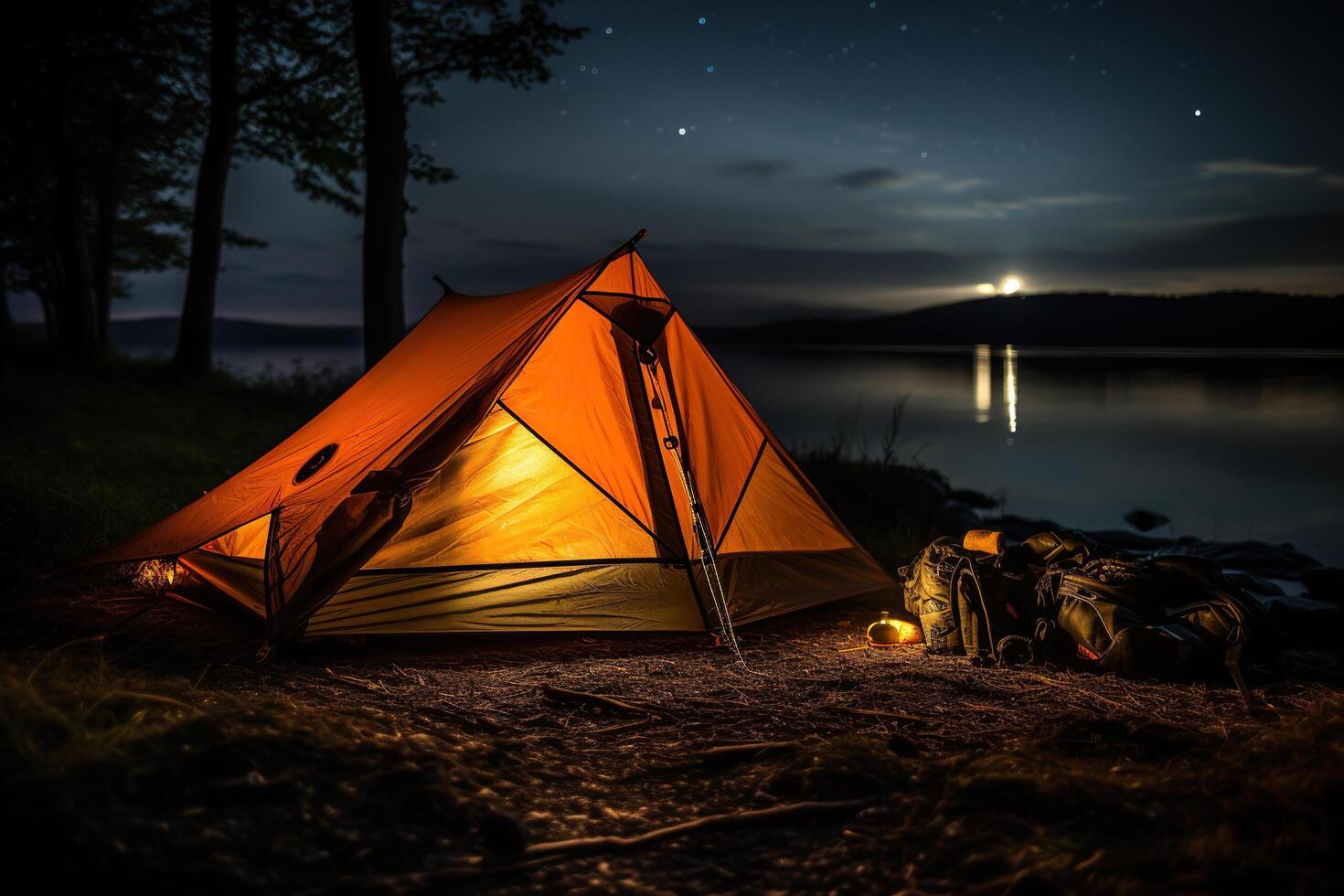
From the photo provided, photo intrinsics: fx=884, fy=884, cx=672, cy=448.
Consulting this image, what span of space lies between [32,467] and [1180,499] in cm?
1434

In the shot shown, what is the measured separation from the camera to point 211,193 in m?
12.9

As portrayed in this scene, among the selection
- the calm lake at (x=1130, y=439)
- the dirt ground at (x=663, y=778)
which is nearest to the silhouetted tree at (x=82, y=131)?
the calm lake at (x=1130, y=439)

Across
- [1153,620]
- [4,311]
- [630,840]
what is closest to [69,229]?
[4,311]

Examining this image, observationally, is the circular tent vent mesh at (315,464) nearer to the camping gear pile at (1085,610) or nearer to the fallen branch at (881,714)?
the fallen branch at (881,714)

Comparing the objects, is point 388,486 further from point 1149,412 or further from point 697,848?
point 1149,412

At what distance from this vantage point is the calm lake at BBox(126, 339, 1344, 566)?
12656 mm

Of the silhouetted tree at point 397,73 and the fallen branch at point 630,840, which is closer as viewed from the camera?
the fallen branch at point 630,840

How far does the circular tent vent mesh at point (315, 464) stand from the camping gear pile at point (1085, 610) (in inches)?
124

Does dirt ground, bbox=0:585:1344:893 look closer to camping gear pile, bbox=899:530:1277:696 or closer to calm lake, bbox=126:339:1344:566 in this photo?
camping gear pile, bbox=899:530:1277:696

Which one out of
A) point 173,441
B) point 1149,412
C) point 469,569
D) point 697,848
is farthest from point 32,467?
point 1149,412

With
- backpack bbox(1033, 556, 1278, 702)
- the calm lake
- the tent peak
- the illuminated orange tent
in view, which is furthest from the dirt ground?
the calm lake

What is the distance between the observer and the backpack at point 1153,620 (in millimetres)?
3705

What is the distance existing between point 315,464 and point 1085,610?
151 inches

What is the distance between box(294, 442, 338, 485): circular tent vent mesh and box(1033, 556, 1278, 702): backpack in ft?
11.9
